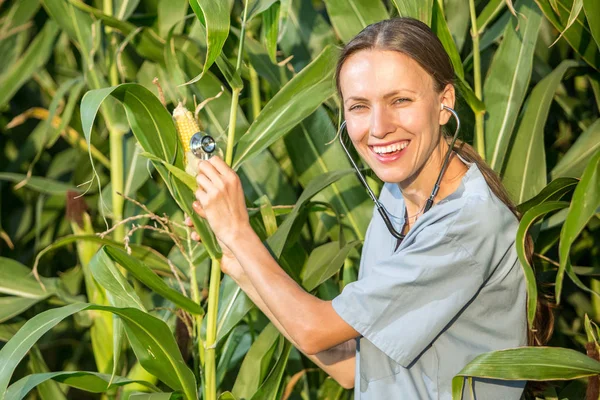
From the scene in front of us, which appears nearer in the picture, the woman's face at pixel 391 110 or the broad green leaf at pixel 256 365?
the woman's face at pixel 391 110

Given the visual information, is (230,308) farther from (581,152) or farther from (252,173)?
(581,152)

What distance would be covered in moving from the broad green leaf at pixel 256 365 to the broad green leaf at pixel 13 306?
423 millimetres

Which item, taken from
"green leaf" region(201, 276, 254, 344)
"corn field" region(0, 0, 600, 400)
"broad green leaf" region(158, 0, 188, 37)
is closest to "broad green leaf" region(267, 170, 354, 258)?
"corn field" region(0, 0, 600, 400)

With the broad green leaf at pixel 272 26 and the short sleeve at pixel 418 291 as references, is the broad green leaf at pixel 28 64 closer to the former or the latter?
the broad green leaf at pixel 272 26

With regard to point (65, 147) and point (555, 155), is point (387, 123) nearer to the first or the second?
point (555, 155)

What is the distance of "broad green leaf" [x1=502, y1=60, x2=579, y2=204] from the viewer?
4.64ft

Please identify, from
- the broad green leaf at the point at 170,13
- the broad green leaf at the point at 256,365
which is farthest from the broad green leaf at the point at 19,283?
the broad green leaf at the point at 170,13

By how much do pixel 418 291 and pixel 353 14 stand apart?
23.4 inches

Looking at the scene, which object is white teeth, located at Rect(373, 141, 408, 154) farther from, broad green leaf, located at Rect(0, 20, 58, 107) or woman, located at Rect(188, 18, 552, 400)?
broad green leaf, located at Rect(0, 20, 58, 107)

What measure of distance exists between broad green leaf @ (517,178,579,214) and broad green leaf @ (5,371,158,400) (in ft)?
2.06

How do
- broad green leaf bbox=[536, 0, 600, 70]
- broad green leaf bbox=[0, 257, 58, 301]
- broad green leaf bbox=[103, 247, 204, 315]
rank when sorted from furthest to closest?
broad green leaf bbox=[0, 257, 58, 301] < broad green leaf bbox=[536, 0, 600, 70] < broad green leaf bbox=[103, 247, 204, 315]

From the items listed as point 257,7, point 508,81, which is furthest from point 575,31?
point 257,7

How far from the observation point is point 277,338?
135 centimetres

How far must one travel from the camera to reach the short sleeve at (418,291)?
40.6 inches
